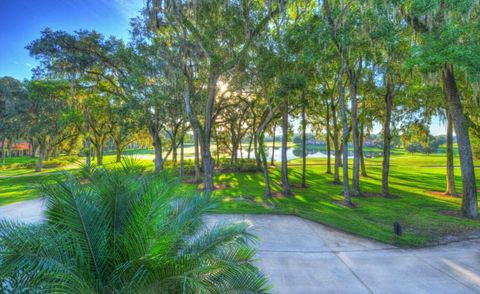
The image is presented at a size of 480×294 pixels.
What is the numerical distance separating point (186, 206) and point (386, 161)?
44.3 feet

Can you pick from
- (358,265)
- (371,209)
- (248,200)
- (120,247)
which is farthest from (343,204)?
(120,247)

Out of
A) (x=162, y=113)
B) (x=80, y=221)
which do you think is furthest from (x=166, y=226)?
(x=162, y=113)

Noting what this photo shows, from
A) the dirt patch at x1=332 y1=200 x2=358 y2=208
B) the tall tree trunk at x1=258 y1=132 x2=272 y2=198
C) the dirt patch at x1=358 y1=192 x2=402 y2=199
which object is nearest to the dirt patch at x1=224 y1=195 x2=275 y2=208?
the tall tree trunk at x1=258 y1=132 x2=272 y2=198

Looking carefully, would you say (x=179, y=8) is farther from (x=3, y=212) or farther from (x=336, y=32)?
(x=3, y=212)

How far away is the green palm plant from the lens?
2.29m

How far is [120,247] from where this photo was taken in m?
3.10

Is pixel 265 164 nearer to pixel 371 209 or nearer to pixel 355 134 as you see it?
pixel 355 134

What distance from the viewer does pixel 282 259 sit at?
571 centimetres

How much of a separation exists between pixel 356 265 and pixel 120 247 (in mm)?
5156

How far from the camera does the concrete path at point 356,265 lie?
4.62m

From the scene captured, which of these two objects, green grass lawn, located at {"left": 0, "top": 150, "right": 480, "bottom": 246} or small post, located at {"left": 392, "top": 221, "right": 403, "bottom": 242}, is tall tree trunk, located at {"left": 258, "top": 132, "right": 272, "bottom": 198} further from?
small post, located at {"left": 392, "top": 221, "right": 403, "bottom": 242}

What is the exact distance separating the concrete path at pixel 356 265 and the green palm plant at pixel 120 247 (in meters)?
1.38

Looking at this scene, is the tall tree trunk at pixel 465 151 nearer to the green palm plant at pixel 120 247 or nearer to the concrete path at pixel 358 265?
the concrete path at pixel 358 265

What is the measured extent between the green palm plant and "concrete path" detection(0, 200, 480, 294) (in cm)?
138
